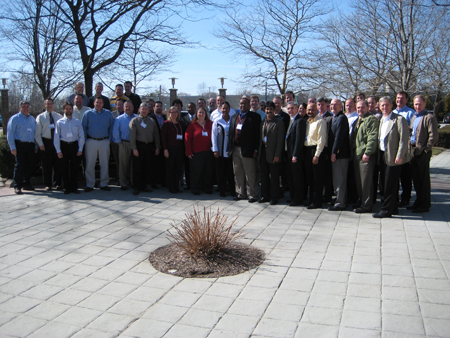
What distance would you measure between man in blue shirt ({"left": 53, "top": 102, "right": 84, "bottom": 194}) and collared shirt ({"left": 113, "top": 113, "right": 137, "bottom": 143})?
786 mm

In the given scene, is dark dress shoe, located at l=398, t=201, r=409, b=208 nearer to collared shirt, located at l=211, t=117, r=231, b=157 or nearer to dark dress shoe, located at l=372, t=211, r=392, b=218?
dark dress shoe, located at l=372, t=211, r=392, b=218

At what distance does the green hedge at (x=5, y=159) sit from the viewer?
10.6 metres

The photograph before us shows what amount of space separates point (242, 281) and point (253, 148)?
14.5 ft

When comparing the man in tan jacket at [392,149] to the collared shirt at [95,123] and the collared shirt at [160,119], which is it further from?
the collared shirt at [95,123]

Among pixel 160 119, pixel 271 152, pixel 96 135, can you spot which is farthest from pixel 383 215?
pixel 96 135

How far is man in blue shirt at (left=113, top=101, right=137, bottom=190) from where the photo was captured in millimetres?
9867

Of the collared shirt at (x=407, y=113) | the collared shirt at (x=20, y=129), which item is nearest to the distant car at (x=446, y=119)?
the collared shirt at (x=407, y=113)

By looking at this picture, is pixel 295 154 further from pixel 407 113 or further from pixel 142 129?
pixel 142 129

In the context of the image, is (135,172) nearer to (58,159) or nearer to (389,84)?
(58,159)

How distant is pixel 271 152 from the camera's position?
332 inches

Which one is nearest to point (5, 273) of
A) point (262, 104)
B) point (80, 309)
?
point (80, 309)

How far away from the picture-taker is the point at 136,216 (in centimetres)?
752

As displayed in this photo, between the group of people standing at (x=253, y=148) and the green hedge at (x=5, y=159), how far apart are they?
40.2 inches

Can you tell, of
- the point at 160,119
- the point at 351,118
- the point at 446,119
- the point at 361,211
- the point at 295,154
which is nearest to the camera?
the point at 361,211
